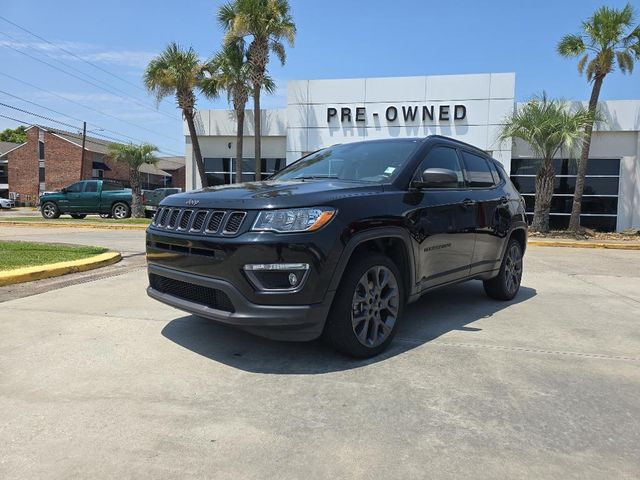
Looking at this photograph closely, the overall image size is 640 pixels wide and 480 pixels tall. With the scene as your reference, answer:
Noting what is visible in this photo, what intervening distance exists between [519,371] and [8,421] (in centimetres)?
331

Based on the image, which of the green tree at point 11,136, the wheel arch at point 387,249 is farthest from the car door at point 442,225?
the green tree at point 11,136

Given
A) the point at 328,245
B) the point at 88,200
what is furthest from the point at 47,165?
the point at 328,245

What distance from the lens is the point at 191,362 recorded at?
370 centimetres

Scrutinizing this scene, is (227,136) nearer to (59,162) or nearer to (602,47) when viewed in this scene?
(602,47)

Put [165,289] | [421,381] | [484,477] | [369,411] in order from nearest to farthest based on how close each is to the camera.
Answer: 1. [484,477]
2. [369,411]
3. [421,381]
4. [165,289]

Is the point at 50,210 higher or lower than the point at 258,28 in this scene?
lower

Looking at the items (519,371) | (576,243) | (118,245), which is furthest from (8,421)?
(576,243)

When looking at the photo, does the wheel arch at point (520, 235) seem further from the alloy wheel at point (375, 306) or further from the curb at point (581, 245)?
the curb at point (581, 245)

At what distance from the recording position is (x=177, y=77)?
20.8 m

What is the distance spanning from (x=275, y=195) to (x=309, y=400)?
55.7 inches

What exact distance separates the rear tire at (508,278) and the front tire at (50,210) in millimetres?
21906

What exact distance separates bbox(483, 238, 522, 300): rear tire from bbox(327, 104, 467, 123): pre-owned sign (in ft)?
48.6

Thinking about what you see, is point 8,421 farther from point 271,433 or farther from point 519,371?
point 519,371

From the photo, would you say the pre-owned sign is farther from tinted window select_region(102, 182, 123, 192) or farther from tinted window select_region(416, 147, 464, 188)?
tinted window select_region(416, 147, 464, 188)
